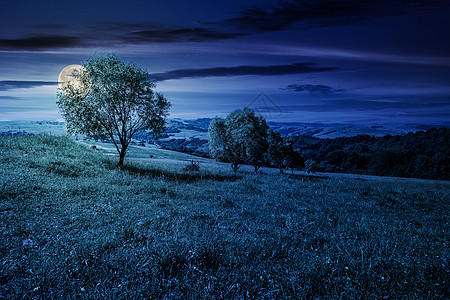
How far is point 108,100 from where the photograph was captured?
26.6 meters

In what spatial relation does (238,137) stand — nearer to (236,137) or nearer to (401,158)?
(236,137)

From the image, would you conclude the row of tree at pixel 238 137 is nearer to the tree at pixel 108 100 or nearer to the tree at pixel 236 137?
the tree at pixel 236 137

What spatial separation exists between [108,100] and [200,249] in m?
25.0

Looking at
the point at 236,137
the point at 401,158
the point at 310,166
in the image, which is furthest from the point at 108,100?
the point at 401,158

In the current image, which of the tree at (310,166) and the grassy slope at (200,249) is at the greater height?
the grassy slope at (200,249)

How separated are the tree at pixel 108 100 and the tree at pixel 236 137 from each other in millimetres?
17592

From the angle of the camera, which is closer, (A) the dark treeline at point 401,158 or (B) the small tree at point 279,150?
(B) the small tree at point 279,150

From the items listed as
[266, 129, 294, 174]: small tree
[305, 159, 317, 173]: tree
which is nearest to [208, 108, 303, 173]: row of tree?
[266, 129, 294, 174]: small tree

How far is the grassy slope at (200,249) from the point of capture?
15.9ft

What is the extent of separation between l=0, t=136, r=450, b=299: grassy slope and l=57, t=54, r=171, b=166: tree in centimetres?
1396

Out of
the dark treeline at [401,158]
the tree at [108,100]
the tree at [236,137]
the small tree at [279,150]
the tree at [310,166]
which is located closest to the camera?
the tree at [108,100]

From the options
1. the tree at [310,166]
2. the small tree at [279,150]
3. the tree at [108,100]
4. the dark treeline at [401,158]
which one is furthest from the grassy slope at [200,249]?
the dark treeline at [401,158]

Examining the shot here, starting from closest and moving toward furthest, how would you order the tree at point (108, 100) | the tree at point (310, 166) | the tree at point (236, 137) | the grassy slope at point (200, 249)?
the grassy slope at point (200, 249) → the tree at point (108, 100) → the tree at point (236, 137) → the tree at point (310, 166)

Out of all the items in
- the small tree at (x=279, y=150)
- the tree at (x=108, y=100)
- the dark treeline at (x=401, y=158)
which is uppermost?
the tree at (x=108, y=100)
